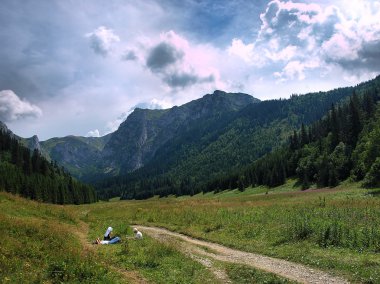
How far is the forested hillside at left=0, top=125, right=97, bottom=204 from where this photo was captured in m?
118

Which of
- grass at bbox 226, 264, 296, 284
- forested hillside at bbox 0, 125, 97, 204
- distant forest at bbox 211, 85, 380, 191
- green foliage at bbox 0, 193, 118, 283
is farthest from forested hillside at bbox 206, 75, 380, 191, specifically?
forested hillside at bbox 0, 125, 97, 204

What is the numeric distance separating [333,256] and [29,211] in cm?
2517

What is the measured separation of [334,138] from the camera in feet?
374

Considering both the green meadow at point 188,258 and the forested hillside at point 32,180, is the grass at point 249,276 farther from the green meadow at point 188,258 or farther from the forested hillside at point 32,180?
the forested hillside at point 32,180

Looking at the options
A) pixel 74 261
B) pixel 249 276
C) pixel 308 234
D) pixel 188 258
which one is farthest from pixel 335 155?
pixel 74 261

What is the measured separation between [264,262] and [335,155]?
295 feet

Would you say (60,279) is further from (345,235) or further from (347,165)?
(347,165)

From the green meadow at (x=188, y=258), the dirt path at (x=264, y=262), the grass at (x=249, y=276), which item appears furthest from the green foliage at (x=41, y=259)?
the dirt path at (x=264, y=262)

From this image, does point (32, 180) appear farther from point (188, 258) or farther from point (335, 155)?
point (188, 258)

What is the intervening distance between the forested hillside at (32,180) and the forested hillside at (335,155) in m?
74.1

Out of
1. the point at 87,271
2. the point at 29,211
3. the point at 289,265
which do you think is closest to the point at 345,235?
the point at 289,265

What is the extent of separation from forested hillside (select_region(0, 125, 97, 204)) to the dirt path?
101208 mm

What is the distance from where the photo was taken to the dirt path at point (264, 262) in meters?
15.4

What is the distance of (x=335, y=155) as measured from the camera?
100000mm
